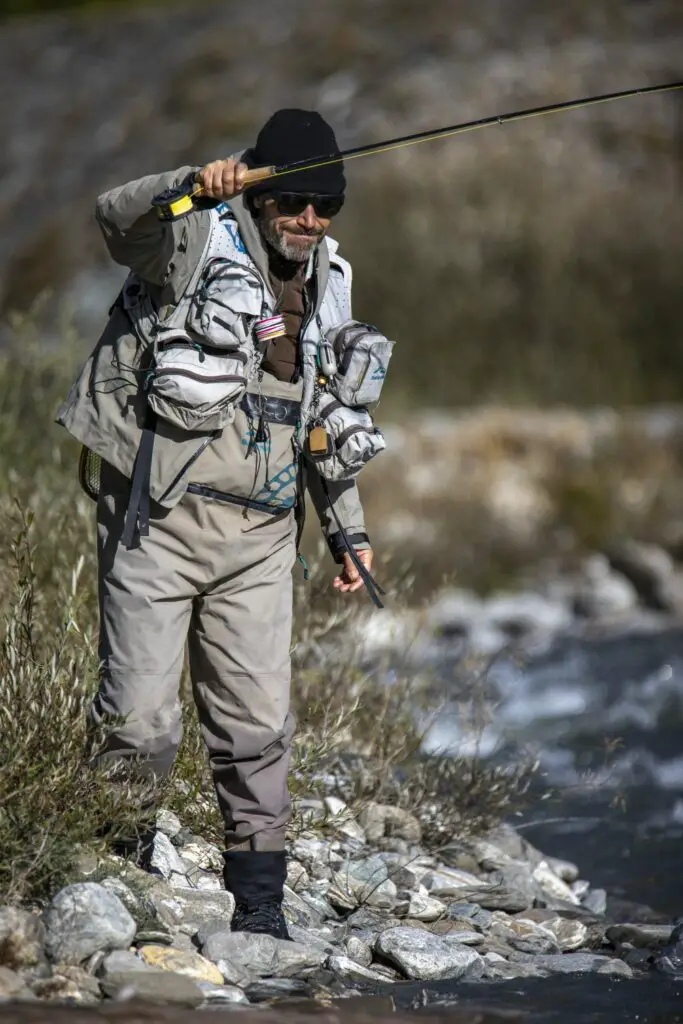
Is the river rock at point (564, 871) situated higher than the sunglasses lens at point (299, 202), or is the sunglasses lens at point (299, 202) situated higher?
the sunglasses lens at point (299, 202)

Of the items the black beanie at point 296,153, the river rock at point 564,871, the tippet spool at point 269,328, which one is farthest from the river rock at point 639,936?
the black beanie at point 296,153

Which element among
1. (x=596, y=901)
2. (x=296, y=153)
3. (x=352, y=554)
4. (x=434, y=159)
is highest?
(x=434, y=159)

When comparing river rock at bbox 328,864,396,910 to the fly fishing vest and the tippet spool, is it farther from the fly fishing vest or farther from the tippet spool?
the tippet spool

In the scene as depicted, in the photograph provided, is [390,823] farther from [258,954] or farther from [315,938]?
[258,954]

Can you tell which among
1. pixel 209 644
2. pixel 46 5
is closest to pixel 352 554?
pixel 209 644

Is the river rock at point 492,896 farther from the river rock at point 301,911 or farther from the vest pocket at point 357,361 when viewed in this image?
the vest pocket at point 357,361

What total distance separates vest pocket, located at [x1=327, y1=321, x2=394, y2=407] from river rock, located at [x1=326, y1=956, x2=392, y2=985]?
146cm

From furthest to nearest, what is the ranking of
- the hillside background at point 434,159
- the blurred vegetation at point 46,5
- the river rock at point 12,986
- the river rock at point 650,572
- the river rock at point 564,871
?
the blurred vegetation at point 46,5 → the hillside background at point 434,159 → the river rock at point 650,572 → the river rock at point 564,871 → the river rock at point 12,986

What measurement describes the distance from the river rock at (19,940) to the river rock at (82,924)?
5cm

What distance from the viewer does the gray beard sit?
4035 millimetres

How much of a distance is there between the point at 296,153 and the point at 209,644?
50.8 inches

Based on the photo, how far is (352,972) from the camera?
4102 millimetres

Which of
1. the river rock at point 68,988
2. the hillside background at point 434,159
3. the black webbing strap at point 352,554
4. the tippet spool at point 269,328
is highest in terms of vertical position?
the hillside background at point 434,159

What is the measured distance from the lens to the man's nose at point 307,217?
13.1ft
